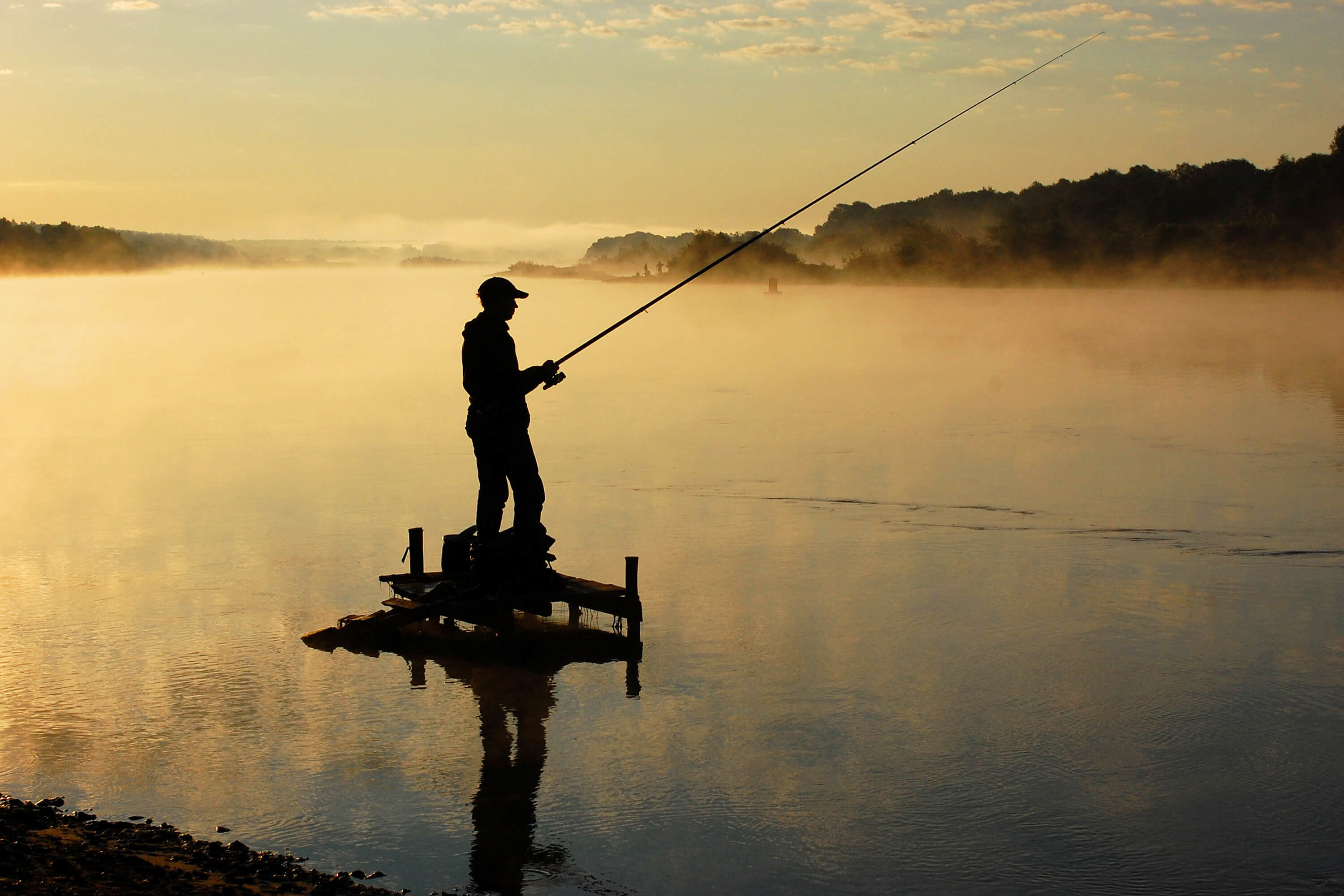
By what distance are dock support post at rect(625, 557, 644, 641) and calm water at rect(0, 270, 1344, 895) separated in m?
0.19

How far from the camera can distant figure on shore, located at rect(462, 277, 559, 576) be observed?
8031mm

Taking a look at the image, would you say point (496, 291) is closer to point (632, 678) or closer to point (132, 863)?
point (632, 678)

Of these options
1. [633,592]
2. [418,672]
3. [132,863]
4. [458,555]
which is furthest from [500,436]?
[132,863]

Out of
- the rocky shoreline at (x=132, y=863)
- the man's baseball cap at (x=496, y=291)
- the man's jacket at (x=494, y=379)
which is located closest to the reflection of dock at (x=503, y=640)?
the man's jacket at (x=494, y=379)

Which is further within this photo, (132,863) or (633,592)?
(633,592)

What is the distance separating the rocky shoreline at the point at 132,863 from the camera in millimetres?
4621

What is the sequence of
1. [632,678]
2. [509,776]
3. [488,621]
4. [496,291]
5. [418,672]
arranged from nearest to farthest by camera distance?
[509,776] < [632,678] < [418,672] < [496,291] < [488,621]

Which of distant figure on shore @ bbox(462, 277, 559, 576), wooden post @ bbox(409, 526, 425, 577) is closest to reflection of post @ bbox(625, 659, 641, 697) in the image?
distant figure on shore @ bbox(462, 277, 559, 576)

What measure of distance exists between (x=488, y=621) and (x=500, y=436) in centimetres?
129

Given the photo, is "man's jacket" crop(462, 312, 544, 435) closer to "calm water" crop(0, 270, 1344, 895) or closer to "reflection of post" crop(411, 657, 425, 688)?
"reflection of post" crop(411, 657, 425, 688)

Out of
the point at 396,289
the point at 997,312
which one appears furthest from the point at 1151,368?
the point at 396,289

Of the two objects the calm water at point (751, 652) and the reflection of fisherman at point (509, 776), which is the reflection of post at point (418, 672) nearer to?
the calm water at point (751, 652)

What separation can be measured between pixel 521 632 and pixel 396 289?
12678cm

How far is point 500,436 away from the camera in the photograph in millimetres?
8164
